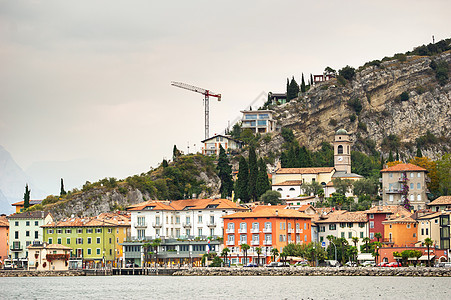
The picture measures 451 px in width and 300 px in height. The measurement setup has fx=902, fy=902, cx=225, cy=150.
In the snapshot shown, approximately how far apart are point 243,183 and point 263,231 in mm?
25989

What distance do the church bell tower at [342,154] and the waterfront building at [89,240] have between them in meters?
47.6

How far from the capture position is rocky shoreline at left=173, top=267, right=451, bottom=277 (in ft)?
334

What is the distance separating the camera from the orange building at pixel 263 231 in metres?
120

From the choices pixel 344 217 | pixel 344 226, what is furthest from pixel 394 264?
pixel 344 217

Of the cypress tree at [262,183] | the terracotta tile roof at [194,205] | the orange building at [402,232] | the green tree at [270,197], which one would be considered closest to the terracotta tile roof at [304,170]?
the cypress tree at [262,183]

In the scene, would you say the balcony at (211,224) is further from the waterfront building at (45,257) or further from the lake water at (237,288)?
the waterfront building at (45,257)

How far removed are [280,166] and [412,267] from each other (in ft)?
194

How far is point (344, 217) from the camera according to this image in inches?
4909

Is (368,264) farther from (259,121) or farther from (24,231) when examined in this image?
(259,121)

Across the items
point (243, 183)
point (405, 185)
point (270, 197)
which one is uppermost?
point (243, 183)

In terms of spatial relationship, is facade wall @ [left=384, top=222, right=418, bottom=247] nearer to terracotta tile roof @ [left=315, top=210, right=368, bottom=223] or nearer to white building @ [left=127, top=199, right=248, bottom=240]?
terracotta tile roof @ [left=315, top=210, right=368, bottom=223]

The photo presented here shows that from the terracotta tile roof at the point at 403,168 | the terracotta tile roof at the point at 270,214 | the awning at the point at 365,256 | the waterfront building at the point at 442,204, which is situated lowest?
the awning at the point at 365,256

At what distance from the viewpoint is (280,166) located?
161000 millimetres

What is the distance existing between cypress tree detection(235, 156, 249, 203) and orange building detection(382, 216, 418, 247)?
3389 cm
